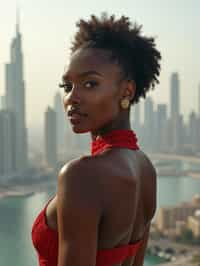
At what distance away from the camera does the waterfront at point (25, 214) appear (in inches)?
271

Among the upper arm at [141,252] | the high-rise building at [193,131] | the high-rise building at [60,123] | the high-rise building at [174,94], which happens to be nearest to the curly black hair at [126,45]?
the upper arm at [141,252]

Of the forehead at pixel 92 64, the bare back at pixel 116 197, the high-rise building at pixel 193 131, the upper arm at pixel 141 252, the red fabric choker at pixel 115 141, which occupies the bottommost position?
the high-rise building at pixel 193 131

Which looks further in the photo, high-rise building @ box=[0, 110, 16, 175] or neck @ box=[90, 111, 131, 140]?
high-rise building @ box=[0, 110, 16, 175]

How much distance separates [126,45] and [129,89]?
3 centimetres

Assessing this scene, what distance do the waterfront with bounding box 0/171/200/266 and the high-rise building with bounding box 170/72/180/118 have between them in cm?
980

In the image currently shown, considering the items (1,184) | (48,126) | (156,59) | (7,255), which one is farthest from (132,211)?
(48,126)

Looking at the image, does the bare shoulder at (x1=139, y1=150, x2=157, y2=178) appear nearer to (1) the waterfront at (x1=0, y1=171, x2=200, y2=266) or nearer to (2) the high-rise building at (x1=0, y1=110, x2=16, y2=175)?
(1) the waterfront at (x1=0, y1=171, x2=200, y2=266)

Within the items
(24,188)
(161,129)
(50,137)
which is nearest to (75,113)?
(24,188)

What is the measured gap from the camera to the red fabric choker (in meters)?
0.39

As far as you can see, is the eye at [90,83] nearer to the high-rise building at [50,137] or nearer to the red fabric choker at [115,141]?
the red fabric choker at [115,141]

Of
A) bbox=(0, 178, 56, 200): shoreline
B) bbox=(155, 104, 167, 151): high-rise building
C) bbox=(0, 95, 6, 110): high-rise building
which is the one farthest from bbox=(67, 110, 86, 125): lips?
bbox=(155, 104, 167, 151): high-rise building

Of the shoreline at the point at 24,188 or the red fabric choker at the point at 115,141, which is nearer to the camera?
the red fabric choker at the point at 115,141

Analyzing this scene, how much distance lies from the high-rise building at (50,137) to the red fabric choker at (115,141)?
17246mm

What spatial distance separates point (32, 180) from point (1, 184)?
1.13 meters
